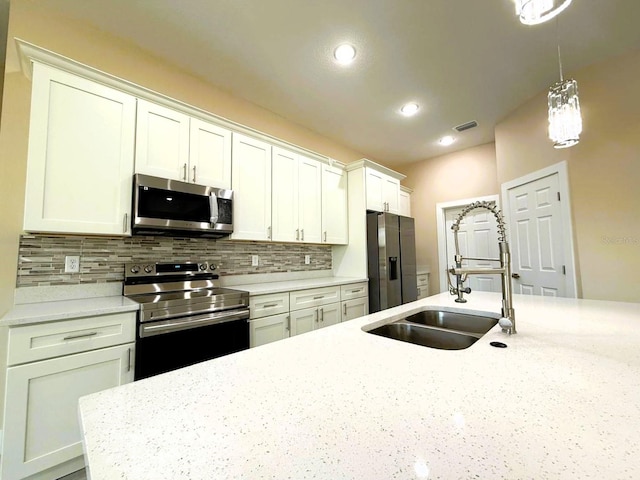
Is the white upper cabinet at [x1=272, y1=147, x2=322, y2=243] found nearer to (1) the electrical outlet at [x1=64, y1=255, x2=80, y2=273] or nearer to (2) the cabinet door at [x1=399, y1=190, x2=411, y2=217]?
(1) the electrical outlet at [x1=64, y1=255, x2=80, y2=273]

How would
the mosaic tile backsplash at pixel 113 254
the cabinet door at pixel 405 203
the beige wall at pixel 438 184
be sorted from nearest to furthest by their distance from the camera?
the mosaic tile backsplash at pixel 113 254 < the beige wall at pixel 438 184 < the cabinet door at pixel 405 203

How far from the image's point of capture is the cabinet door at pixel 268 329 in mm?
2105

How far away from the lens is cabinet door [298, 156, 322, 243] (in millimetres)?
2924

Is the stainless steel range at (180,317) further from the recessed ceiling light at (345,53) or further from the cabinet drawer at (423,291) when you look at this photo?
the cabinet drawer at (423,291)

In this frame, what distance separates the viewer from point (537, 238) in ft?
9.51

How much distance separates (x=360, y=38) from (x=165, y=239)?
7.19 ft

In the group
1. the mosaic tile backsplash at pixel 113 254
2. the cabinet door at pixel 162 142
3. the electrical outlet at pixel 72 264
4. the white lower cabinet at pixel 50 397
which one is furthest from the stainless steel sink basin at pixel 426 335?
the electrical outlet at pixel 72 264

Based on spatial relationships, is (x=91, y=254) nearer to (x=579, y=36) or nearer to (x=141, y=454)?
(x=141, y=454)

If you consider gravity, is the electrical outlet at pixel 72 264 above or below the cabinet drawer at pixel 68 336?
above

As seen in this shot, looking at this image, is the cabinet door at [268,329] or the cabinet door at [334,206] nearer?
the cabinet door at [268,329]

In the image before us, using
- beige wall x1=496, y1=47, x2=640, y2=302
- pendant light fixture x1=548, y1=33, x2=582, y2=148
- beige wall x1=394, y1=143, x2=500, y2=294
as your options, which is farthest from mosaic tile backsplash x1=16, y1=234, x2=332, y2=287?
beige wall x1=496, y1=47, x2=640, y2=302

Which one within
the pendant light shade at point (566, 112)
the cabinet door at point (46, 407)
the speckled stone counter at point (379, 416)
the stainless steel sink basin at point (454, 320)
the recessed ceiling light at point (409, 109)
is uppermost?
the recessed ceiling light at point (409, 109)

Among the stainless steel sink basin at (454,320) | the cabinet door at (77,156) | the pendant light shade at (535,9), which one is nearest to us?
the pendant light shade at (535,9)

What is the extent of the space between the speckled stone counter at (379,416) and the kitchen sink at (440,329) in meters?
0.37
